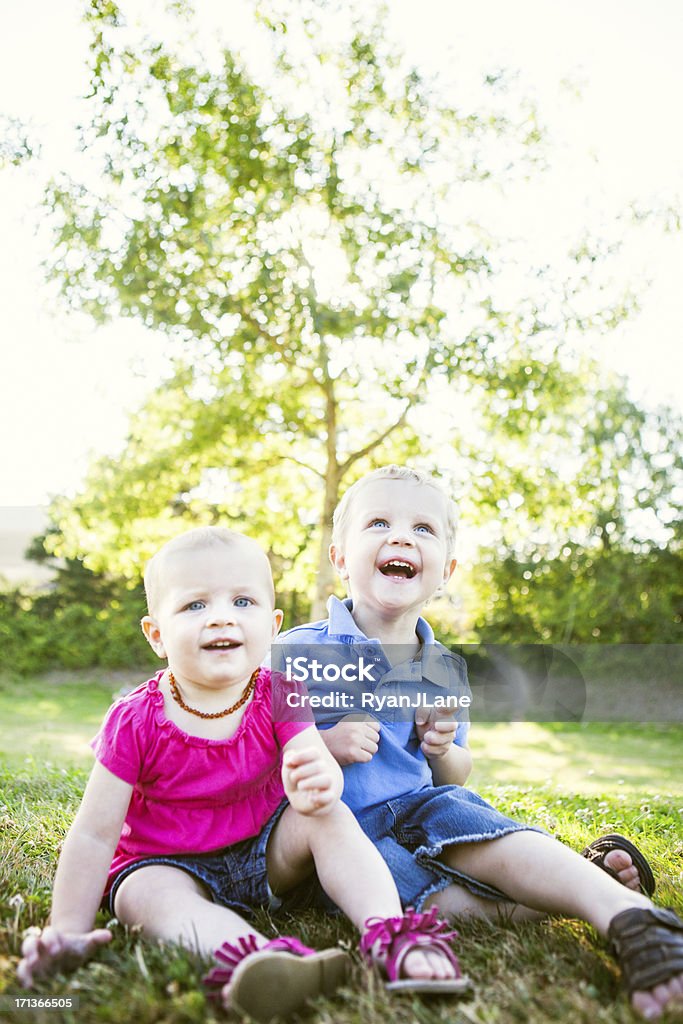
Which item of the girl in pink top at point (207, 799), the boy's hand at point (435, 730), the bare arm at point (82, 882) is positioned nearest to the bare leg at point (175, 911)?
the girl in pink top at point (207, 799)

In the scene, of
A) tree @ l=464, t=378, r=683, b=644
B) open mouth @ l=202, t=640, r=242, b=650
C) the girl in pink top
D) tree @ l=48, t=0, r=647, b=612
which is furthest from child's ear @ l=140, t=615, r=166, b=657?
tree @ l=464, t=378, r=683, b=644

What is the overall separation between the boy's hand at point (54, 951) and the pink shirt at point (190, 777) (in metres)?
0.27

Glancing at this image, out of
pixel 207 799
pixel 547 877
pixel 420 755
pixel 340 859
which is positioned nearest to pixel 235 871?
pixel 207 799

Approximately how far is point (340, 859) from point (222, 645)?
0.46m

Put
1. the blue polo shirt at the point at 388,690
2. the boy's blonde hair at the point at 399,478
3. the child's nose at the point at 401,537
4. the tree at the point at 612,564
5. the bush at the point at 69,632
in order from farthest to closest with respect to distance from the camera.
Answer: the bush at the point at 69,632, the tree at the point at 612,564, the boy's blonde hair at the point at 399,478, the child's nose at the point at 401,537, the blue polo shirt at the point at 388,690

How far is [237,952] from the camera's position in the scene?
1.53 metres

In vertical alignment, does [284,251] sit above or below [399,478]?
above

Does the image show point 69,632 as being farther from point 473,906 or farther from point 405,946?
point 405,946

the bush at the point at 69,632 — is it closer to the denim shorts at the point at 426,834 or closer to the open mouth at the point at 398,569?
the open mouth at the point at 398,569

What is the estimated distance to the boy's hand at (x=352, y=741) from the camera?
6.46 feet

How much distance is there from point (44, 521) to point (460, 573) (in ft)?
12.8

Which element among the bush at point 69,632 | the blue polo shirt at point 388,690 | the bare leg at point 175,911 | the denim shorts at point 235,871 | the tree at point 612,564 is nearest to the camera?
the bare leg at point 175,911

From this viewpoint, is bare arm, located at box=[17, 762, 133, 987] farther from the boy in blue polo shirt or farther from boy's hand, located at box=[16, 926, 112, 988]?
the boy in blue polo shirt

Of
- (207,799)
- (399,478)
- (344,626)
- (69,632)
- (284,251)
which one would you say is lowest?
(207,799)
